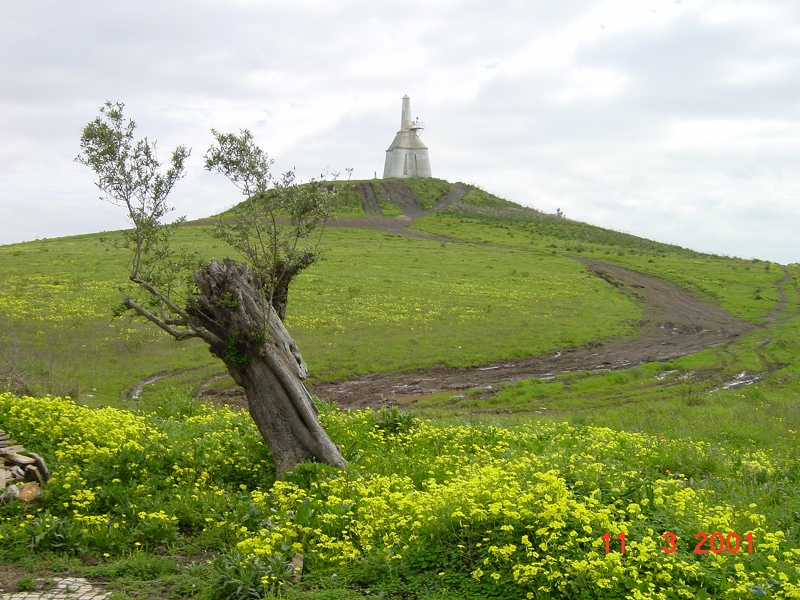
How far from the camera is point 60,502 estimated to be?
34.3 ft

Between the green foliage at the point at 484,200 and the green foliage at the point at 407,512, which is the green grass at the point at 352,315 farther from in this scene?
the green foliage at the point at 484,200

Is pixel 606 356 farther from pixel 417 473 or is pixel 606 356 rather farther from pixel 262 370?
pixel 262 370

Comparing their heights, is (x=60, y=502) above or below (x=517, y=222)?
below

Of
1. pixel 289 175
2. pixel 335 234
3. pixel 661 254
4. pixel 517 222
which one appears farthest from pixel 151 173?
pixel 517 222

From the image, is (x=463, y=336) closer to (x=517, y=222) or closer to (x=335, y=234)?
(x=335, y=234)

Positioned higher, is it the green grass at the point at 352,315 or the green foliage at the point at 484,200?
the green foliage at the point at 484,200

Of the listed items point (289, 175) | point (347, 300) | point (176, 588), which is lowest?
point (176, 588)

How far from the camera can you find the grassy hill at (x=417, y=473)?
763cm

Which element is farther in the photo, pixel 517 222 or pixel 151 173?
pixel 517 222

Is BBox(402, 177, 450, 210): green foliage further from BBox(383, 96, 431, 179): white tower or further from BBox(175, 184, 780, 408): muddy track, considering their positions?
BBox(175, 184, 780, 408): muddy track

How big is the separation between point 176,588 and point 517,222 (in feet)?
261

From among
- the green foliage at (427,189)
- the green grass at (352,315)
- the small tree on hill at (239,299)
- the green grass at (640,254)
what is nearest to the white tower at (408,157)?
the green foliage at (427,189)
